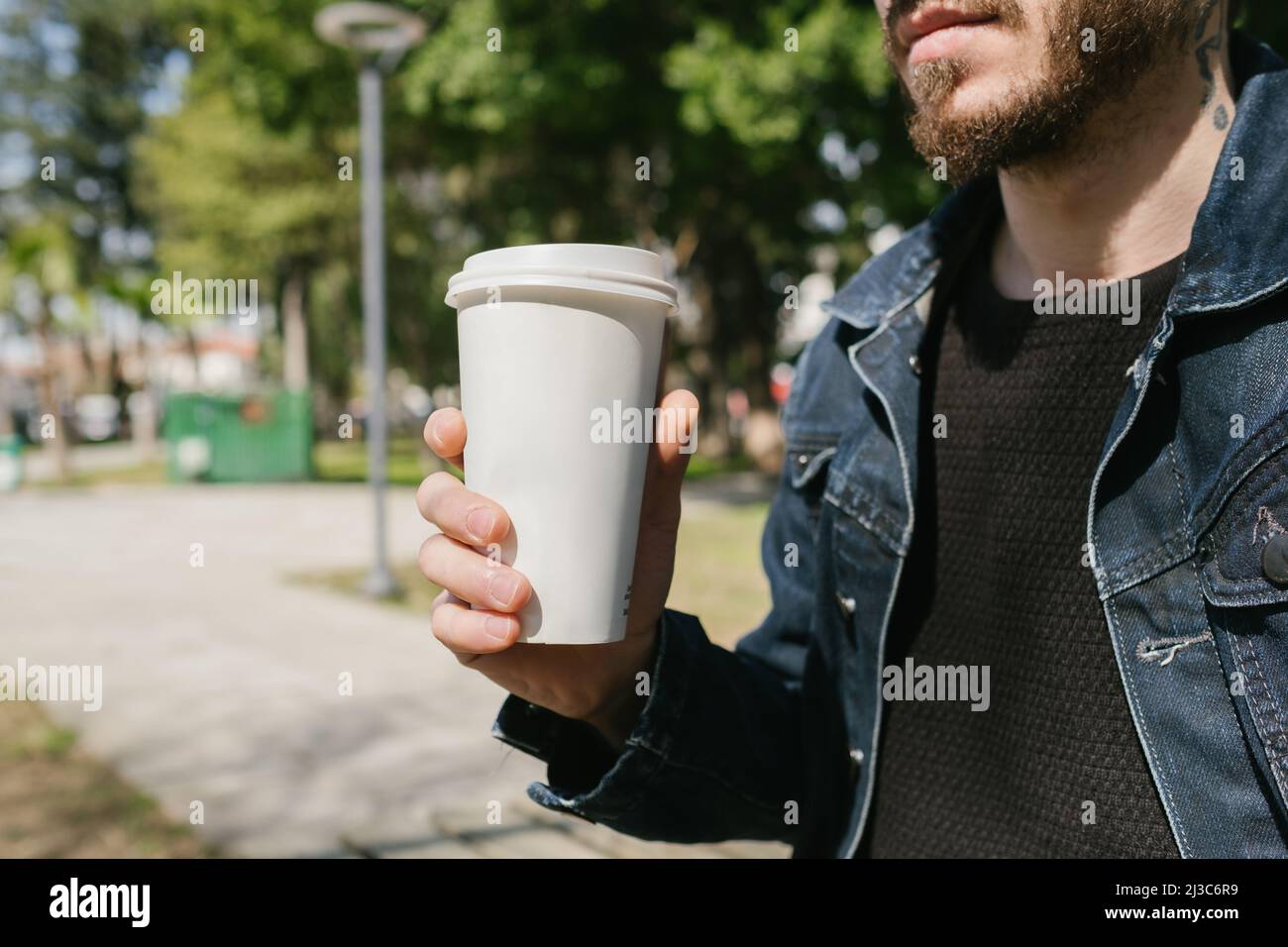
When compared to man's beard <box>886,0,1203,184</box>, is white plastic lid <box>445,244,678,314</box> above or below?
below

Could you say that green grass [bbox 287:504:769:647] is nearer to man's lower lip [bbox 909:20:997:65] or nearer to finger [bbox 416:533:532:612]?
man's lower lip [bbox 909:20:997:65]

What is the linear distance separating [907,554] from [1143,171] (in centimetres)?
72

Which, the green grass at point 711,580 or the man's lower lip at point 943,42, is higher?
the man's lower lip at point 943,42

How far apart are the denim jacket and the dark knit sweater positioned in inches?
2.1

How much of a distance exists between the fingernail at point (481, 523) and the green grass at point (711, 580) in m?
4.35

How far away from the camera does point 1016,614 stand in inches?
65.5

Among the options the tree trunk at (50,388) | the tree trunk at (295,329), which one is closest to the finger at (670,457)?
the tree trunk at (50,388)

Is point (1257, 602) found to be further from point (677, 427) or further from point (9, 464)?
point (9, 464)

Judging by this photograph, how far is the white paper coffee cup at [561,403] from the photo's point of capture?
1.28 m

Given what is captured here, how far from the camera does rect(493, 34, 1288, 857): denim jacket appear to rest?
1.38 meters

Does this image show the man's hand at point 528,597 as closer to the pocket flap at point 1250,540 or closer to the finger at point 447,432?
the finger at point 447,432

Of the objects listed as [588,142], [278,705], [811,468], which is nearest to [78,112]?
[588,142]

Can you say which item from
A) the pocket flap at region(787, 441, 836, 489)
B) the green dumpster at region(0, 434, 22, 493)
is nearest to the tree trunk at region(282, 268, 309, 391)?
the green dumpster at region(0, 434, 22, 493)
